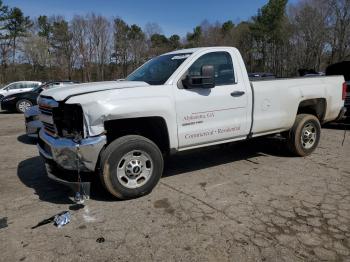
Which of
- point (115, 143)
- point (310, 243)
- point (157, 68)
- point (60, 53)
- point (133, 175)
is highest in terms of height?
point (60, 53)

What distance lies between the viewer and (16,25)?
54.3 meters

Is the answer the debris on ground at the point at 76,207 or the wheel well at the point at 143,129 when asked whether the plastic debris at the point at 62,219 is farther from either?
the wheel well at the point at 143,129

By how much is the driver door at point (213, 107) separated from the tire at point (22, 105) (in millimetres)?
13504

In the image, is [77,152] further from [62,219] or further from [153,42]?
[153,42]

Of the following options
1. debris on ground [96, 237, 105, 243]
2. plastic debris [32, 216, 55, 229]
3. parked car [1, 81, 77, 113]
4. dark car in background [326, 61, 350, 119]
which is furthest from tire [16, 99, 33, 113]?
debris on ground [96, 237, 105, 243]

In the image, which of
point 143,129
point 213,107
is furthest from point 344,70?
point 143,129

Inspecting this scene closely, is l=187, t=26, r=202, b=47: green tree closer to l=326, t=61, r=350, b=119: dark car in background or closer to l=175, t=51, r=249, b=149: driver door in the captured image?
l=326, t=61, r=350, b=119: dark car in background

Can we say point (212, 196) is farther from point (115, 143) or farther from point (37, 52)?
point (37, 52)

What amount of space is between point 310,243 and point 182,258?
4.24 ft

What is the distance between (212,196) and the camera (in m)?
4.62

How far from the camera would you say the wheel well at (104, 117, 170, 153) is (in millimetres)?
4496

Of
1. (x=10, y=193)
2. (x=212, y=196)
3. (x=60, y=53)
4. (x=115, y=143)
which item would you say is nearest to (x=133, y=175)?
(x=115, y=143)

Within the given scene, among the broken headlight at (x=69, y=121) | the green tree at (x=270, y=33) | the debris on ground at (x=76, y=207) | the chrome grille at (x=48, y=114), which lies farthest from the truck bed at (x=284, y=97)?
the green tree at (x=270, y=33)

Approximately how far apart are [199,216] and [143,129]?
152cm
